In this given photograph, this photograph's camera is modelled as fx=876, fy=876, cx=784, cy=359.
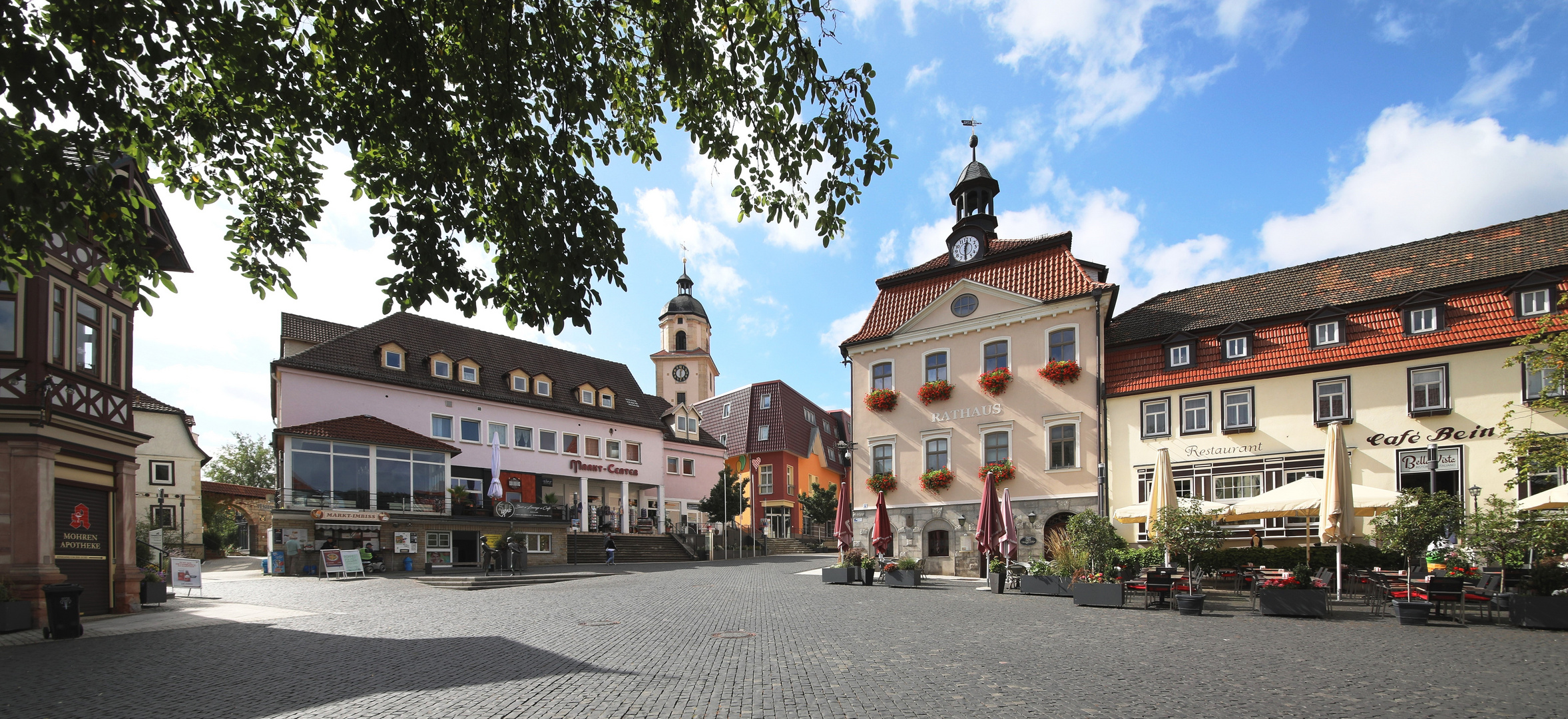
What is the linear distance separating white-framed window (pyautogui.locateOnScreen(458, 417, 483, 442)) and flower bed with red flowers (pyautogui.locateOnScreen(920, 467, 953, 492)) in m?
20.8

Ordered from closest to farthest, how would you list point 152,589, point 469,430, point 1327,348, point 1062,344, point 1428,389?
point 152,589 → point 1428,389 → point 1327,348 → point 1062,344 → point 469,430

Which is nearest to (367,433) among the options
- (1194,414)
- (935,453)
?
(935,453)

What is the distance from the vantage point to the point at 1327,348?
76.3ft

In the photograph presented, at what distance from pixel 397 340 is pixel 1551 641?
38225mm

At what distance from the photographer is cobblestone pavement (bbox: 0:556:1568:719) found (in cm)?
782

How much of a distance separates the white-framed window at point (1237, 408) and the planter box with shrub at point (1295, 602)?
32.5ft

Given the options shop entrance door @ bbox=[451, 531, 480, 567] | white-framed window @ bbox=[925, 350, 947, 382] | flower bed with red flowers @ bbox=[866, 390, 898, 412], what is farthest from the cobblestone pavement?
shop entrance door @ bbox=[451, 531, 480, 567]

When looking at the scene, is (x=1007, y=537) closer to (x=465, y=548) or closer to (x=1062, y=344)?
(x=1062, y=344)

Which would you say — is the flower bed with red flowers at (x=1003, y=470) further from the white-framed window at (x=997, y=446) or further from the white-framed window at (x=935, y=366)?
the white-framed window at (x=935, y=366)

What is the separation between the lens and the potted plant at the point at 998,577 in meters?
21.1

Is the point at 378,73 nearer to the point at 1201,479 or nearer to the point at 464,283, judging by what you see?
the point at 464,283

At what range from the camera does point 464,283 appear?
25.5 feet

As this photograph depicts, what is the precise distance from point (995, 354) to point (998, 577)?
9.80 meters

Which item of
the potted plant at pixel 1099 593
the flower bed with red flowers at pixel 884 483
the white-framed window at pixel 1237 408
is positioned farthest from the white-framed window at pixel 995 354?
the potted plant at pixel 1099 593
